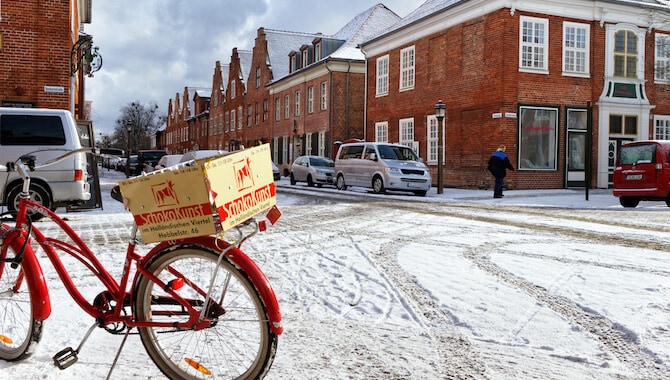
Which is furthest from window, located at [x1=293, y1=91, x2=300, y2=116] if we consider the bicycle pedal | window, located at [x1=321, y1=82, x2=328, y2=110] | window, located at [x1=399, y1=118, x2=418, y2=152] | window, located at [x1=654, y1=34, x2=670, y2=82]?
the bicycle pedal

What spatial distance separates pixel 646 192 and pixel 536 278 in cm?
1079

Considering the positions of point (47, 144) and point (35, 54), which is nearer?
point (47, 144)

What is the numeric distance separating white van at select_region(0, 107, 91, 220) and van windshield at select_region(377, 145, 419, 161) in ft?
39.6

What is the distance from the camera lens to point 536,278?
5.96 metres

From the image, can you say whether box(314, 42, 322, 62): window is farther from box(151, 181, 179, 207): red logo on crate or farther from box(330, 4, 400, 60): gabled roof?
box(151, 181, 179, 207): red logo on crate

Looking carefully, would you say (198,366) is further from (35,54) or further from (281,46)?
(281,46)

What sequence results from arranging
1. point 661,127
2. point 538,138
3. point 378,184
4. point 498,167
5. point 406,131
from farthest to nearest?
point 406,131 → point 661,127 → point 538,138 → point 378,184 → point 498,167

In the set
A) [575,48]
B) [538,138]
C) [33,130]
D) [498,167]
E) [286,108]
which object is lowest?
[498,167]

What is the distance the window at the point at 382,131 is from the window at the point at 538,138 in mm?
8715

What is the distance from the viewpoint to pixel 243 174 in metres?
2.96

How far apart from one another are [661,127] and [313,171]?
14.5 m

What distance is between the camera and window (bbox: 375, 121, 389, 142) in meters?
30.1

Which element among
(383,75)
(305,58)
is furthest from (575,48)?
(305,58)

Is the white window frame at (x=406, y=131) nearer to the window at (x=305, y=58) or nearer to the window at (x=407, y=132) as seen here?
the window at (x=407, y=132)
